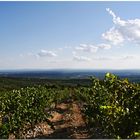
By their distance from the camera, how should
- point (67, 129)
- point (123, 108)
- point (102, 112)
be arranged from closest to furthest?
1. point (123, 108)
2. point (102, 112)
3. point (67, 129)

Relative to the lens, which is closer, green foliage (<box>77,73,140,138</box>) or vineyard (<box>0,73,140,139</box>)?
green foliage (<box>77,73,140,138</box>)

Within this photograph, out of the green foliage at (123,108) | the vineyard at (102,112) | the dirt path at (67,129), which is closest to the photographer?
the green foliage at (123,108)

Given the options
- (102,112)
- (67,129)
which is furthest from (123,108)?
(67,129)

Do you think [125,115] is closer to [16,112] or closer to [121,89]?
[121,89]

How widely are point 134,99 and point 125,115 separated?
19.5 inches

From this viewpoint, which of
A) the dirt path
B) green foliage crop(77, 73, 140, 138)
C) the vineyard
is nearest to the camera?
green foliage crop(77, 73, 140, 138)

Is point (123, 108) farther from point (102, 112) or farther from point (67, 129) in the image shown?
point (67, 129)

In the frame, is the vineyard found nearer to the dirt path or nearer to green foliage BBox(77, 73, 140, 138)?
green foliage BBox(77, 73, 140, 138)

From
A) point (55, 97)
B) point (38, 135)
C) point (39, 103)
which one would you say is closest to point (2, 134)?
point (38, 135)

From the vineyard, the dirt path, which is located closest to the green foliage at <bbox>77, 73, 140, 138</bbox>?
the vineyard

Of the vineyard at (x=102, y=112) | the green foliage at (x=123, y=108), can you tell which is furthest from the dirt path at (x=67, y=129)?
the green foliage at (x=123, y=108)

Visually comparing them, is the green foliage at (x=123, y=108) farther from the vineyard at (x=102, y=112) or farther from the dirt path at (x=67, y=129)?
the dirt path at (x=67, y=129)

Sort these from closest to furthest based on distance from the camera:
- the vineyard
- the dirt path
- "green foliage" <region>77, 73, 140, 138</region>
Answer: "green foliage" <region>77, 73, 140, 138</region> → the vineyard → the dirt path

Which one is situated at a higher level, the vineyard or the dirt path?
the vineyard
